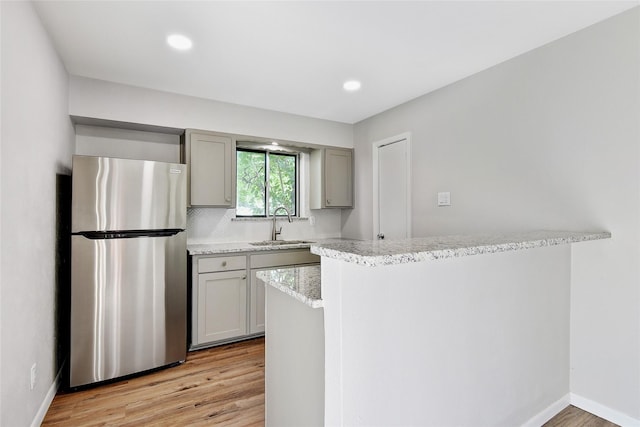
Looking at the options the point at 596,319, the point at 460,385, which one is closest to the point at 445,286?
the point at 460,385

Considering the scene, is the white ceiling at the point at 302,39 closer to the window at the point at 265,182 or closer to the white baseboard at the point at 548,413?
the window at the point at 265,182

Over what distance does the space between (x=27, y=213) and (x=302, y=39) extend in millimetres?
1865

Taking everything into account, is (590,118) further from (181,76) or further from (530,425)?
(181,76)

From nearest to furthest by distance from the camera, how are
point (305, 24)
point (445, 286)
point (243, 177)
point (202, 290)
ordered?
1. point (445, 286)
2. point (305, 24)
3. point (202, 290)
4. point (243, 177)

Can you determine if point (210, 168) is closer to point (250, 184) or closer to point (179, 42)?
point (250, 184)

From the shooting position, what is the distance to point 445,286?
1382 mm

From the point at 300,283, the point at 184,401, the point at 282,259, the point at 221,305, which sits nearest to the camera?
the point at 300,283

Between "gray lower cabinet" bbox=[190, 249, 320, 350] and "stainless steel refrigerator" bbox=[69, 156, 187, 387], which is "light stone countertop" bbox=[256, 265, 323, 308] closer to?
"stainless steel refrigerator" bbox=[69, 156, 187, 387]

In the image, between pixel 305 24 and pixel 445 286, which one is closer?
pixel 445 286

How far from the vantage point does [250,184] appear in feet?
12.5

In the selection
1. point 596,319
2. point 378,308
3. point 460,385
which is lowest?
point 460,385

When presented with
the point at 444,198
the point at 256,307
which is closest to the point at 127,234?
the point at 256,307

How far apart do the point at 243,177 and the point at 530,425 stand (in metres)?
3.23

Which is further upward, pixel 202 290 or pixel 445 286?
pixel 445 286
